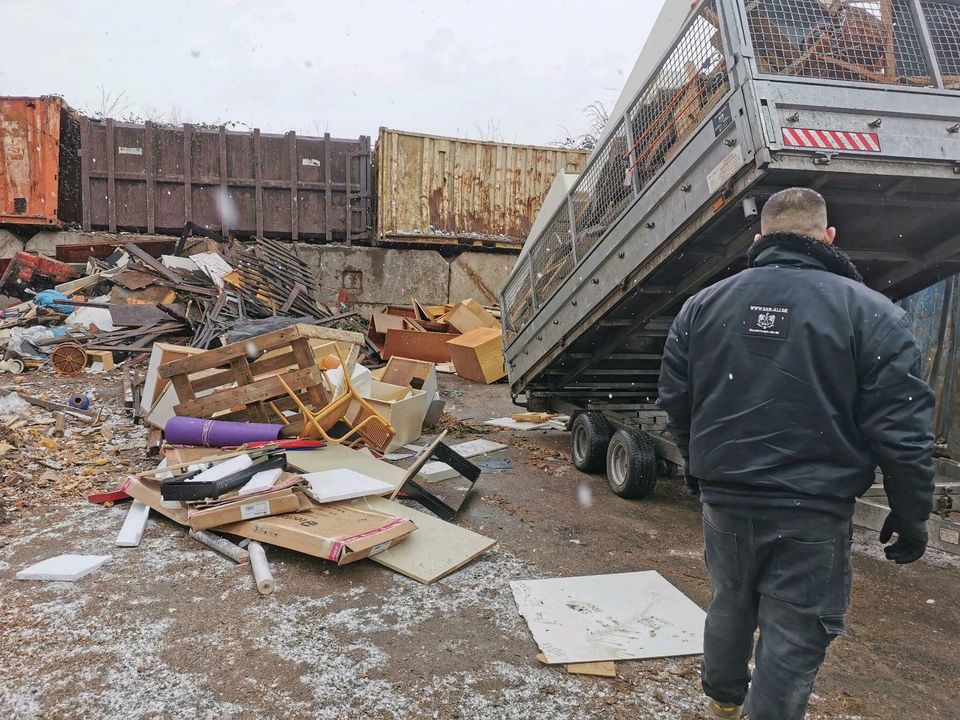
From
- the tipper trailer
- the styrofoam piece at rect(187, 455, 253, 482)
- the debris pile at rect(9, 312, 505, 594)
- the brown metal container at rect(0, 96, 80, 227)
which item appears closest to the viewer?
→ the tipper trailer

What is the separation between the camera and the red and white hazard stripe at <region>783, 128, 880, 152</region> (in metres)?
2.79

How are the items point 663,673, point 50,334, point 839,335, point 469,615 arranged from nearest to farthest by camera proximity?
1. point 839,335
2. point 663,673
3. point 469,615
4. point 50,334

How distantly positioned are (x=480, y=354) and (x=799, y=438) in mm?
7358

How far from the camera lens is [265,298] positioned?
32.0ft

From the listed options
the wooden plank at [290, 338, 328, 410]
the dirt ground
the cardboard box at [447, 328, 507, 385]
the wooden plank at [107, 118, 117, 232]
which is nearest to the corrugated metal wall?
the dirt ground

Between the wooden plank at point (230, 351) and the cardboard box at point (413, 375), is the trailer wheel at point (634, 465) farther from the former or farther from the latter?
the wooden plank at point (230, 351)

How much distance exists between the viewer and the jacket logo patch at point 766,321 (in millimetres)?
1824

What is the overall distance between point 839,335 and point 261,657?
2421mm

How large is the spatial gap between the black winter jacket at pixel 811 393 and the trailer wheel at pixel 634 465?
2.80 meters

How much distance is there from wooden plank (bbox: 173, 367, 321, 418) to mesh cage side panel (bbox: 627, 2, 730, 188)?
2992 millimetres

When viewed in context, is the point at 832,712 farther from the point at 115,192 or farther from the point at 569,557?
the point at 115,192

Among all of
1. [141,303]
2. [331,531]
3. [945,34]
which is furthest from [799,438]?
[141,303]

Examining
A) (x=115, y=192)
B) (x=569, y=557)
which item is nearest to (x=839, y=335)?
(x=569, y=557)

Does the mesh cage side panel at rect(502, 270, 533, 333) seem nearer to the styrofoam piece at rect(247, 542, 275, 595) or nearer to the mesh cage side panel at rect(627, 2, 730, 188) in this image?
the mesh cage side panel at rect(627, 2, 730, 188)
